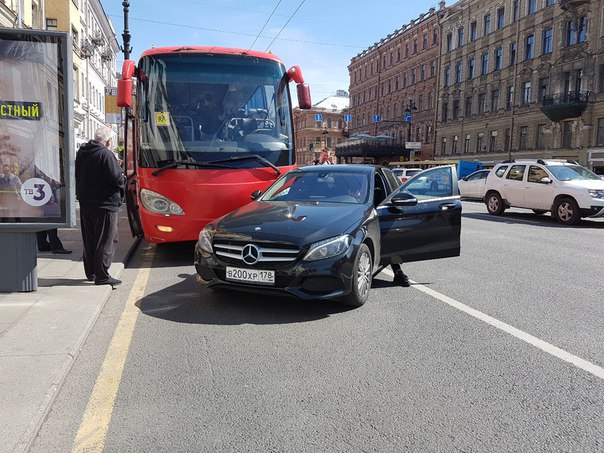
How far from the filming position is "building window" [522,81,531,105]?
141 ft

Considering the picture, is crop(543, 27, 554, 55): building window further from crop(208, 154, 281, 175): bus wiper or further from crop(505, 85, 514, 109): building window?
crop(208, 154, 281, 175): bus wiper

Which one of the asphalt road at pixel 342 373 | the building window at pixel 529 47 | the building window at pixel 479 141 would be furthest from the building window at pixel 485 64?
the asphalt road at pixel 342 373

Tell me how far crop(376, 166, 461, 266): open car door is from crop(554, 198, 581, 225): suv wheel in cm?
911

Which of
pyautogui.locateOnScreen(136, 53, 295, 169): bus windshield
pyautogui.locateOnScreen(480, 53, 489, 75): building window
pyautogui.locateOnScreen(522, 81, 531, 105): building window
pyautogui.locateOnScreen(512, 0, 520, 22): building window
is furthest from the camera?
pyautogui.locateOnScreen(480, 53, 489, 75): building window

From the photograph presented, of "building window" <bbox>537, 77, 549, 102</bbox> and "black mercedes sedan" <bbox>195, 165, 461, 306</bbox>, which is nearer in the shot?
"black mercedes sedan" <bbox>195, 165, 461, 306</bbox>

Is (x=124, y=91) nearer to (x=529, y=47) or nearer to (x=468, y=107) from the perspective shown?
(x=529, y=47)

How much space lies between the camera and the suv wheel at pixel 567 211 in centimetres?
1438

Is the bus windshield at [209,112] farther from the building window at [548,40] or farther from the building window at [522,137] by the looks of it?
the building window at [522,137]

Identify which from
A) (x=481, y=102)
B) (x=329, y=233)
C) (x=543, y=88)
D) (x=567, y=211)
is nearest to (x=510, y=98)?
(x=543, y=88)

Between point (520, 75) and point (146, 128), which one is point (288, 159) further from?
point (520, 75)

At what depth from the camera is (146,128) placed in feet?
25.9

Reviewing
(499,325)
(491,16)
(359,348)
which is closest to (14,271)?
(359,348)

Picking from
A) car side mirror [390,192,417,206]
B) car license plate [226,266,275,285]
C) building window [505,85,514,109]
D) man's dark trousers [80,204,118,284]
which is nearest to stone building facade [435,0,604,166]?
building window [505,85,514,109]

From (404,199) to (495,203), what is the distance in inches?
486
